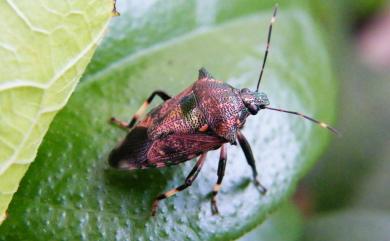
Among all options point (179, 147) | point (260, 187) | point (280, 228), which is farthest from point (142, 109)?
point (280, 228)

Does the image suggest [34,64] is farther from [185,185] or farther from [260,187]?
[260,187]

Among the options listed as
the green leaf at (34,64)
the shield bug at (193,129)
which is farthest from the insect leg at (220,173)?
the green leaf at (34,64)

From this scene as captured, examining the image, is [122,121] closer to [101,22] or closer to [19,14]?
[101,22]

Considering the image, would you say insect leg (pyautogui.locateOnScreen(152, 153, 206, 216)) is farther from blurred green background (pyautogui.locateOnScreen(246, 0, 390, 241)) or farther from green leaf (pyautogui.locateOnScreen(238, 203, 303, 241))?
blurred green background (pyautogui.locateOnScreen(246, 0, 390, 241))

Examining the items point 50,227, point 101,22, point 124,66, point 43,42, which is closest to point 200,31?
point 124,66

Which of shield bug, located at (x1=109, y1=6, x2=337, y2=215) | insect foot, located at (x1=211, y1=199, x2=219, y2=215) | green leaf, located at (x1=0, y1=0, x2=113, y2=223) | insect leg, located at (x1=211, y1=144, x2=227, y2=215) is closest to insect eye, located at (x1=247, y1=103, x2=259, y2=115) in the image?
shield bug, located at (x1=109, y1=6, x2=337, y2=215)

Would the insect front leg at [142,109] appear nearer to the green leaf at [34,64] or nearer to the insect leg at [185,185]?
the insect leg at [185,185]
